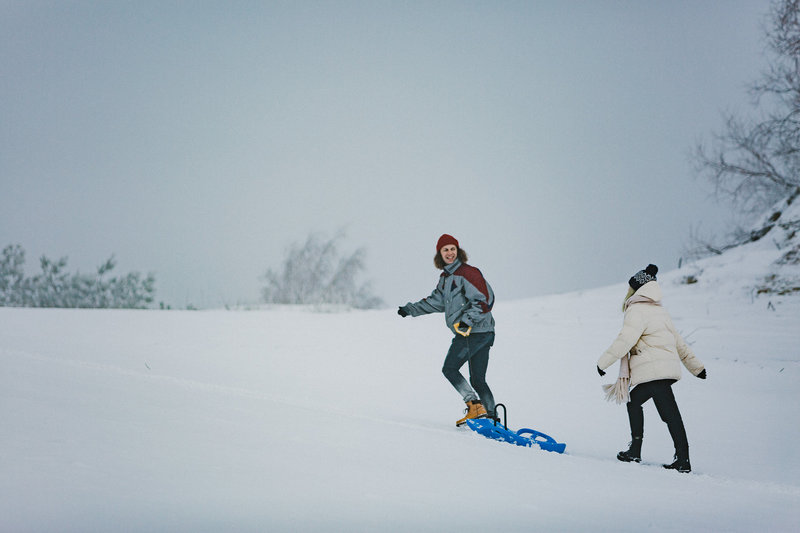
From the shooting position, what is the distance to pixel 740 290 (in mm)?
12203

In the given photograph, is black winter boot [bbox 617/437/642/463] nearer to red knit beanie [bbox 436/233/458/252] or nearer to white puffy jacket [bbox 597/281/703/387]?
white puffy jacket [bbox 597/281/703/387]

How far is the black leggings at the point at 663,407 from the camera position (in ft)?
16.1

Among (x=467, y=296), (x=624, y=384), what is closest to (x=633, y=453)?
(x=624, y=384)

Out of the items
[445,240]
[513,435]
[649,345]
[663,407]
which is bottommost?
[513,435]

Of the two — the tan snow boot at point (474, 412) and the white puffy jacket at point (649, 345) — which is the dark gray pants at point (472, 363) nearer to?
the tan snow boot at point (474, 412)

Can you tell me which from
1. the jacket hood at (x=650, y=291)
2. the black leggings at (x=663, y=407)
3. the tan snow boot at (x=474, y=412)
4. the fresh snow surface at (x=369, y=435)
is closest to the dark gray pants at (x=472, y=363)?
the tan snow boot at (x=474, y=412)

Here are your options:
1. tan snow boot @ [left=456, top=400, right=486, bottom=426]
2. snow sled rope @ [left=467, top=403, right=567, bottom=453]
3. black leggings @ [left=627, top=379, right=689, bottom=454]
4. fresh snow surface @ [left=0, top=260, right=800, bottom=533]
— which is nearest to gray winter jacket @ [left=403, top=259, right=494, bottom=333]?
tan snow boot @ [left=456, top=400, right=486, bottom=426]

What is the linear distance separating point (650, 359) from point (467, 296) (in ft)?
5.51

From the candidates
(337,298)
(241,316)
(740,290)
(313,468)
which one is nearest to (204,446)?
(313,468)

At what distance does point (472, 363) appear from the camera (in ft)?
19.5

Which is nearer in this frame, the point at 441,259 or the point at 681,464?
the point at 681,464

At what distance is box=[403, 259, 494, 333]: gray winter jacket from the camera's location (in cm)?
579

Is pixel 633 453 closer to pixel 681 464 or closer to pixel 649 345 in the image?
pixel 681 464

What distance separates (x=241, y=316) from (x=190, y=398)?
8548mm
